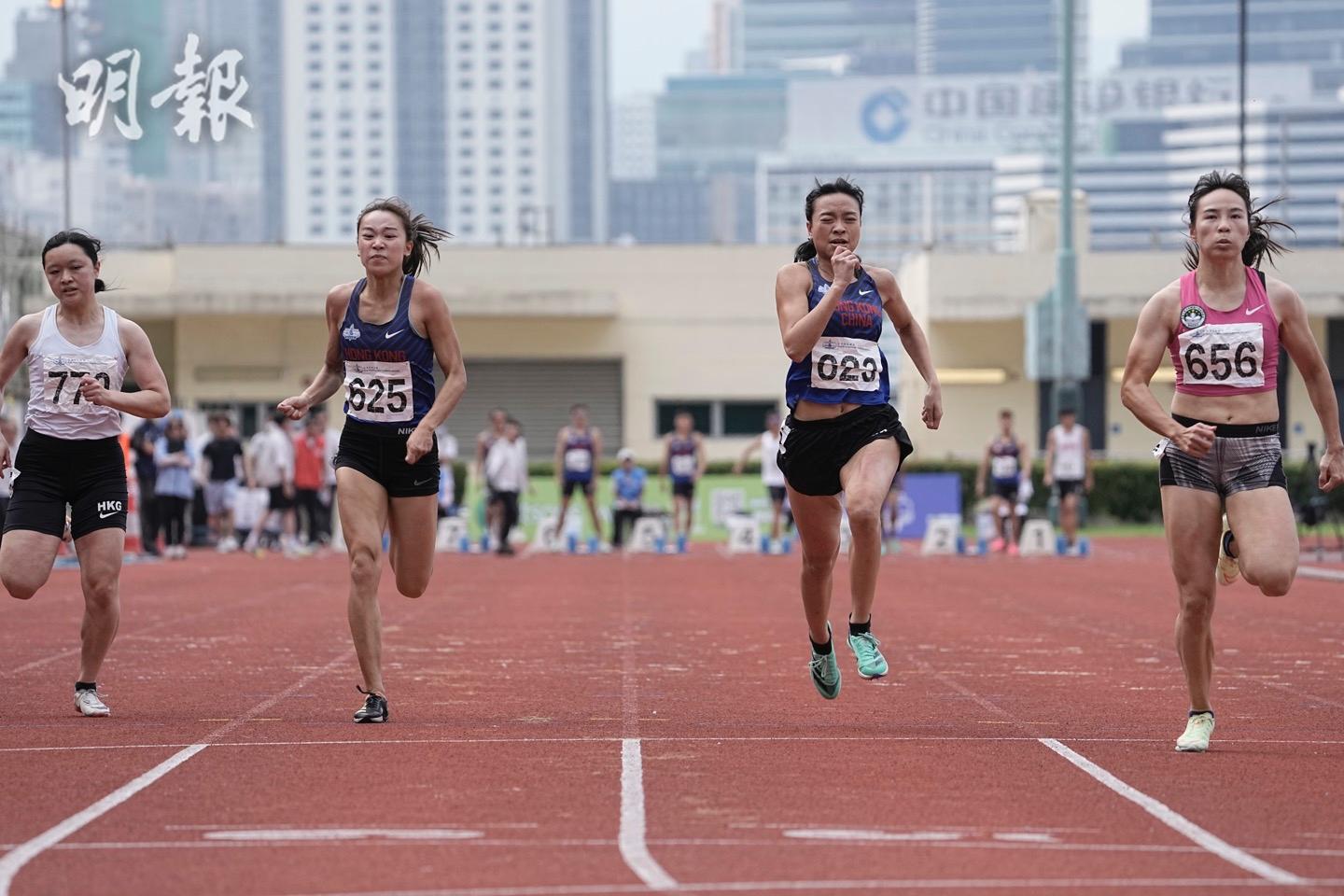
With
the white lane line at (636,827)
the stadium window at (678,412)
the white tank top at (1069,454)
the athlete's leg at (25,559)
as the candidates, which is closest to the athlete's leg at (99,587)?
the athlete's leg at (25,559)

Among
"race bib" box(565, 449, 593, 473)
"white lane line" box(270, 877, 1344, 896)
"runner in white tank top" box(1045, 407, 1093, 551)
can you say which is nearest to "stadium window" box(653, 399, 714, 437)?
"race bib" box(565, 449, 593, 473)

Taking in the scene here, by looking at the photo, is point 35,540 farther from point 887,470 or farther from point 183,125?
point 183,125

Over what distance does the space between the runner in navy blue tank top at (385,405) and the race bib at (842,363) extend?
1.50 m

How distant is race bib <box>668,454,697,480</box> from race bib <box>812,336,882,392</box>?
67.5ft

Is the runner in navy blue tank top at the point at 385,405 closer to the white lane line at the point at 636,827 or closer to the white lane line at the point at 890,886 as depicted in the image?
the white lane line at the point at 636,827

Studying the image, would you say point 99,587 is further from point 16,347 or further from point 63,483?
point 16,347

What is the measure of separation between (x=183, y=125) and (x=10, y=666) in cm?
1331

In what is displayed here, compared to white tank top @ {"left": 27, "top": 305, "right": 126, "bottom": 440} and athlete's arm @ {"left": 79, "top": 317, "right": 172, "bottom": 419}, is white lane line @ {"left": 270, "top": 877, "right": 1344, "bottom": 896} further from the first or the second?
white tank top @ {"left": 27, "top": 305, "right": 126, "bottom": 440}

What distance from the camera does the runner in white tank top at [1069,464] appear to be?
26984mm

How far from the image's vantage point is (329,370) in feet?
30.5

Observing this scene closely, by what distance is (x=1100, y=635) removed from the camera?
47.2ft

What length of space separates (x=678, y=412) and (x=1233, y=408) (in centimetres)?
3843

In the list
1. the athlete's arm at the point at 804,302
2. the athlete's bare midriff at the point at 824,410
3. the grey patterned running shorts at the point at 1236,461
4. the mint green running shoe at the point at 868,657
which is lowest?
the mint green running shoe at the point at 868,657

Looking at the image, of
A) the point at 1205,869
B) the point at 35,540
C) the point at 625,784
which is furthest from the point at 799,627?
the point at 1205,869
